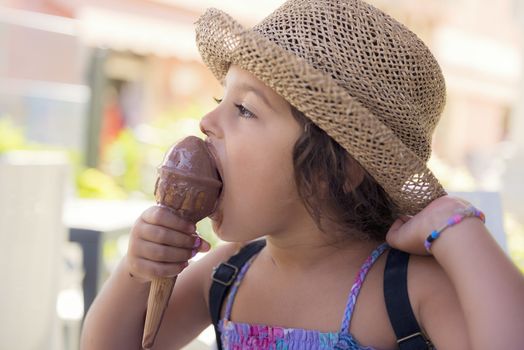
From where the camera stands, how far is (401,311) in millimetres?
1506

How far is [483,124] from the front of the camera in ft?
72.5

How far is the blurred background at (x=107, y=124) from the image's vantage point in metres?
2.77

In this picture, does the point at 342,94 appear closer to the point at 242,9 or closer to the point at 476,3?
the point at 242,9

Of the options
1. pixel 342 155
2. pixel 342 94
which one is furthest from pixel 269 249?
pixel 342 94

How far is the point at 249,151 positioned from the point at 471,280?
0.56 m

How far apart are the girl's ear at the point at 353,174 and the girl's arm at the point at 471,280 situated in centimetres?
17

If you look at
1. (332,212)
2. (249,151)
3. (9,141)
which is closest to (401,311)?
(332,212)

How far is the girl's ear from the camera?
1619 millimetres

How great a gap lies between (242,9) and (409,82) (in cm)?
1143

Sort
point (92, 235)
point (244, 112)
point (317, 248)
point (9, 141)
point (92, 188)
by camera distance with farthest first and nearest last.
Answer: point (92, 188) → point (9, 141) → point (92, 235) → point (317, 248) → point (244, 112)

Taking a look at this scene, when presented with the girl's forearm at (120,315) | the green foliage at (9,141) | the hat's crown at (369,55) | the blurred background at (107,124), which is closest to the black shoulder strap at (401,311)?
the hat's crown at (369,55)

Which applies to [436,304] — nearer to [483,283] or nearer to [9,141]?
[483,283]

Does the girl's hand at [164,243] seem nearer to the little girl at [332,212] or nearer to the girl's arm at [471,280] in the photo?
the little girl at [332,212]

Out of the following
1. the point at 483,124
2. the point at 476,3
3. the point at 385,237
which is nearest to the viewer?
the point at 385,237
